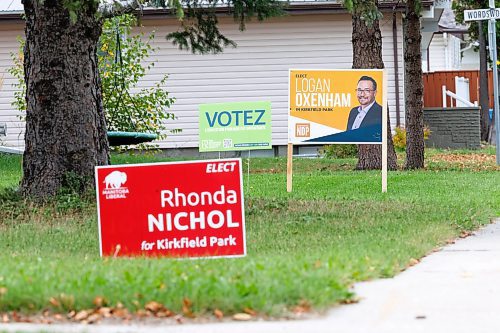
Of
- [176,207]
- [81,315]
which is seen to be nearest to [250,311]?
[81,315]

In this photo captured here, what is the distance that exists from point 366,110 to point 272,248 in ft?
19.1

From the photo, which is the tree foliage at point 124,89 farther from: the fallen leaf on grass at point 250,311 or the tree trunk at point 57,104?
the fallen leaf on grass at point 250,311

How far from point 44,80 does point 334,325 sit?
25.0 ft

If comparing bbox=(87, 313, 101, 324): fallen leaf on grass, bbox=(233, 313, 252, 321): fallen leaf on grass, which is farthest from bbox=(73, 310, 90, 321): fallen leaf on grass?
bbox=(233, 313, 252, 321): fallen leaf on grass

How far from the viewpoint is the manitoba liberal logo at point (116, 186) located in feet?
31.5

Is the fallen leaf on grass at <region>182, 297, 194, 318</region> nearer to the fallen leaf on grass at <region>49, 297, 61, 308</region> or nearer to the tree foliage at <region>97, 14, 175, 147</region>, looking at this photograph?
the fallen leaf on grass at <region>49, 297, 61, 308</region>

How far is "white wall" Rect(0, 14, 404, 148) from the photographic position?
2911 centimetres

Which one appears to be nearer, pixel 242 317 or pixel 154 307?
pixel 242 317

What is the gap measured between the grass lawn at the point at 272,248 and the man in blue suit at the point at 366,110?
1033 mm

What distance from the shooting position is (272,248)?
10.6 m

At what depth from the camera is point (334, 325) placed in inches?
274

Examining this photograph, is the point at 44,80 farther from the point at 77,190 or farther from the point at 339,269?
the point at 339,269

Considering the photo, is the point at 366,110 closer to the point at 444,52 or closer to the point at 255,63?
the point at 255,63

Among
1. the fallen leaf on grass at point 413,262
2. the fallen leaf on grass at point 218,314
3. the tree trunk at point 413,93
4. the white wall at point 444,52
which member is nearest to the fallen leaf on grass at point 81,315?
the fallen leaf on grass at point 218,314
